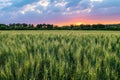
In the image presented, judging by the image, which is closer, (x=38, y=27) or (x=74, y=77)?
(x=74, y=77)

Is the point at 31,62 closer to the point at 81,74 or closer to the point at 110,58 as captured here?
the point at 81,74

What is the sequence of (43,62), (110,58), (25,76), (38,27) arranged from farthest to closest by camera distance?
(38,27)
(110,58)
(43,62)
(25,76)

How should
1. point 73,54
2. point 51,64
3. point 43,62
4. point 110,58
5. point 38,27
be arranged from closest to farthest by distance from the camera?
point 51,64
point 43,62
point 110,58
point 73,54
point 38,27

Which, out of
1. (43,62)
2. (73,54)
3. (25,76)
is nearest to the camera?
(25,76)

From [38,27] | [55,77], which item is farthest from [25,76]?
[38,27]

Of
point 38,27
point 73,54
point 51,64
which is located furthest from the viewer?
point 38,27

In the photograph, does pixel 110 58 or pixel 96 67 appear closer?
pixel 96 67

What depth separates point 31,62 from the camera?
11.1 feet

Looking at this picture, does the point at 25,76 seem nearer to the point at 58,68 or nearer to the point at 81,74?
the point at 58,68

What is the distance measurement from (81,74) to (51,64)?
0.37m

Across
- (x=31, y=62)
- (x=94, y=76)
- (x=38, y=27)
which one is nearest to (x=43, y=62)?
(x=31, y=62)

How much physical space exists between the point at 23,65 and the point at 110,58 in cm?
120

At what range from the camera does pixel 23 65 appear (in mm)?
3393

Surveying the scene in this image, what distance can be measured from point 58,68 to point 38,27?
38702 mm
